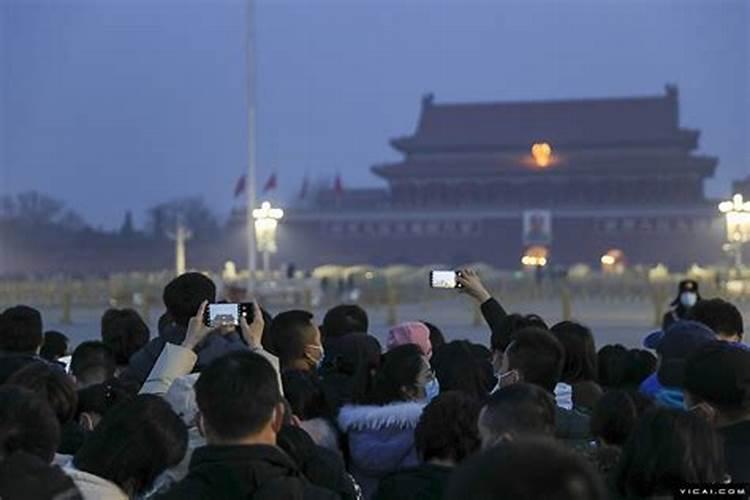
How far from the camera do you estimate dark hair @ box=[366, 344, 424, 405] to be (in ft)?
15.1

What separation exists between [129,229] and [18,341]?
71.6 m

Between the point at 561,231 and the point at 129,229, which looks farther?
the point at 129,229

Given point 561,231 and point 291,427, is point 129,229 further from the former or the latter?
point 291,427

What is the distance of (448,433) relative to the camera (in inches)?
145

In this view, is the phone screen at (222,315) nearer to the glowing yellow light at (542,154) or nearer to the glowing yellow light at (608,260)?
the glowing yellow light at (608,260)

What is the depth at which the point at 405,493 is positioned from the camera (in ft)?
11.7

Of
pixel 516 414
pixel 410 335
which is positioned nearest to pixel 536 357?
pixel 516 414

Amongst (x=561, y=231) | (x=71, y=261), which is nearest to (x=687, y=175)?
(x=561, y=231)

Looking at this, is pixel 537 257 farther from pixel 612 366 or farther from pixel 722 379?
pixel 722 379

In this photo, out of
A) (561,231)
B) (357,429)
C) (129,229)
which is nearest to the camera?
(357,429)

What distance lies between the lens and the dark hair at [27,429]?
→ 3.33 m

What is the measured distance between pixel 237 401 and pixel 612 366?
339 cm

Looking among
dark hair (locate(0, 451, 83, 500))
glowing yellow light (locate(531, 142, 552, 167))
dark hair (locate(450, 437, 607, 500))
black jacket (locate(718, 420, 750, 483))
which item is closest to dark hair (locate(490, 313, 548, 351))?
black jacket (locate(718, 420, 750, 483))

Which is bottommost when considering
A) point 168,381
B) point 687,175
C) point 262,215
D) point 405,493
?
point 405,493
